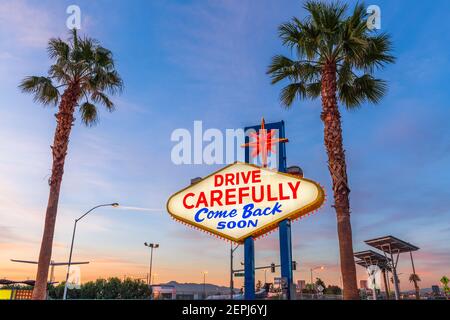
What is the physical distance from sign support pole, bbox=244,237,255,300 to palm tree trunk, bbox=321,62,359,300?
4.40 m

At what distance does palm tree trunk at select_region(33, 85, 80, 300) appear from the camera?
16781 millimetres

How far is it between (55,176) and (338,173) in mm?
13458

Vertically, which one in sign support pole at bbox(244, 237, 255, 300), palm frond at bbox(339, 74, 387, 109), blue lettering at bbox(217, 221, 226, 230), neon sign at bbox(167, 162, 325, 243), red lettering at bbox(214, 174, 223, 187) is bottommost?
sign support pole at bbox(244, 237, 255, 300)

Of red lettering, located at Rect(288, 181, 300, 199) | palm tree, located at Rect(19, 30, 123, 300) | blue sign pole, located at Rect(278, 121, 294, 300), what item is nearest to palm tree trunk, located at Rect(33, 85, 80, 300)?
palm tree, located at Rect(19, 30, 123, 300)

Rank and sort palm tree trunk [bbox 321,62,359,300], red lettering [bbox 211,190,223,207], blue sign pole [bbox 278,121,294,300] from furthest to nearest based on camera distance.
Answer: red lettering [bbox 211,190,223,207], blue sign pole [bbox 278,121,294,300], palm tree trunk [bbox 321,62,359,300]

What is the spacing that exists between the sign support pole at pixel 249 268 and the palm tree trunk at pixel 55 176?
29.3 feet

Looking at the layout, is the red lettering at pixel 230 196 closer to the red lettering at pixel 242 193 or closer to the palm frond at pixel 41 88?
the red lettering at pixel 242 193

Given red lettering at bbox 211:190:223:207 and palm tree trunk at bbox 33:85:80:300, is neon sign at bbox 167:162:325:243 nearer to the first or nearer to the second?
red lettering at bbox 211:190:223:207

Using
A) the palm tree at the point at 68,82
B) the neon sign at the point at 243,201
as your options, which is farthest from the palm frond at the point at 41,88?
the neon sign at the point at 243,201

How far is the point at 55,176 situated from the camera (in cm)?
1866

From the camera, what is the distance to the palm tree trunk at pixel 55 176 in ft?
55.1

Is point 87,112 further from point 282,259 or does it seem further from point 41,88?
point 282,259

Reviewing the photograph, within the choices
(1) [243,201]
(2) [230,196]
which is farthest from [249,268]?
(2) [230,196]
